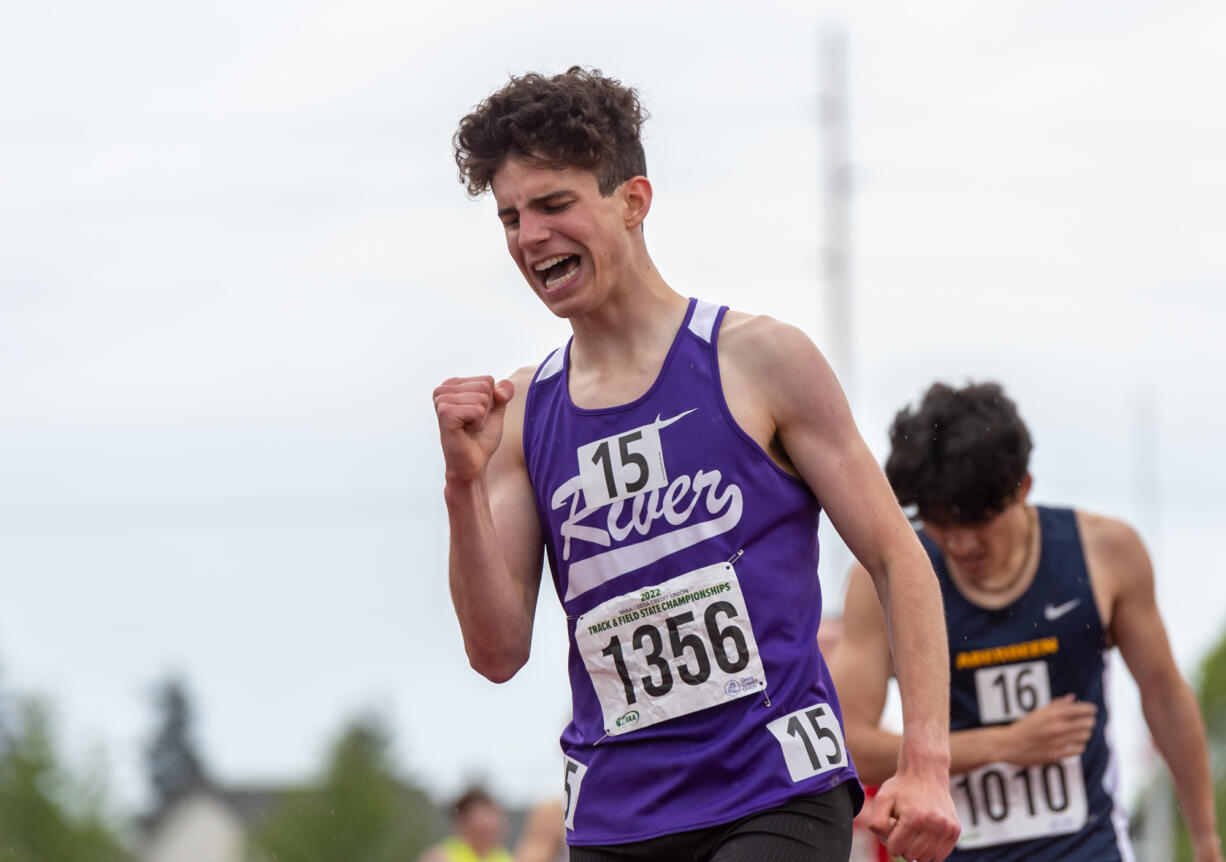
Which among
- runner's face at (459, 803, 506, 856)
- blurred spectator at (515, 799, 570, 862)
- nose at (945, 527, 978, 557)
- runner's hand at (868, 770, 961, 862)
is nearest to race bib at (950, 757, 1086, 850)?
nose at (945, 527, 978, 557)

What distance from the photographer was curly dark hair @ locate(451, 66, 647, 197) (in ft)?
13.9

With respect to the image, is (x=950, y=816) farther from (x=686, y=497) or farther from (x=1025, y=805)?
(x=1025, y=805)

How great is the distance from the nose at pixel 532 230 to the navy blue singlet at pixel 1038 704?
199 centimetres

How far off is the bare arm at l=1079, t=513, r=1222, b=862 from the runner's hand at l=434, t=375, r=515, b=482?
7.53 feet

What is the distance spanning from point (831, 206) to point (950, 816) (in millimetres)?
22435

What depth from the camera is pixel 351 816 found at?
67.7 m

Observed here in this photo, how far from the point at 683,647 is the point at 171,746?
12128 cm

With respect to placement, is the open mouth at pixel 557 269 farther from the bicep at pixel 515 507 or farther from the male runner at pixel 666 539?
the bicep at pixel 515 507

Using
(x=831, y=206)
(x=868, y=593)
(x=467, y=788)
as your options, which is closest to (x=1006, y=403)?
(x=868, y=593)

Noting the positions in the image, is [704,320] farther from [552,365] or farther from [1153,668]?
[1153,668]

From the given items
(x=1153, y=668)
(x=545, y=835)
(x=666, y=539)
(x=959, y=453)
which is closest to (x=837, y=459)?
(x=666, y=539)

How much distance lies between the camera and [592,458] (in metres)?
4.21

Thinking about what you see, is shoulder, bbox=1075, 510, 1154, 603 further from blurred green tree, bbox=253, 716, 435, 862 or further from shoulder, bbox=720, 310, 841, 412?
blurred green tree, bbox=253, 716, 435, 862

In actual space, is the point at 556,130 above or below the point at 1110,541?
above
